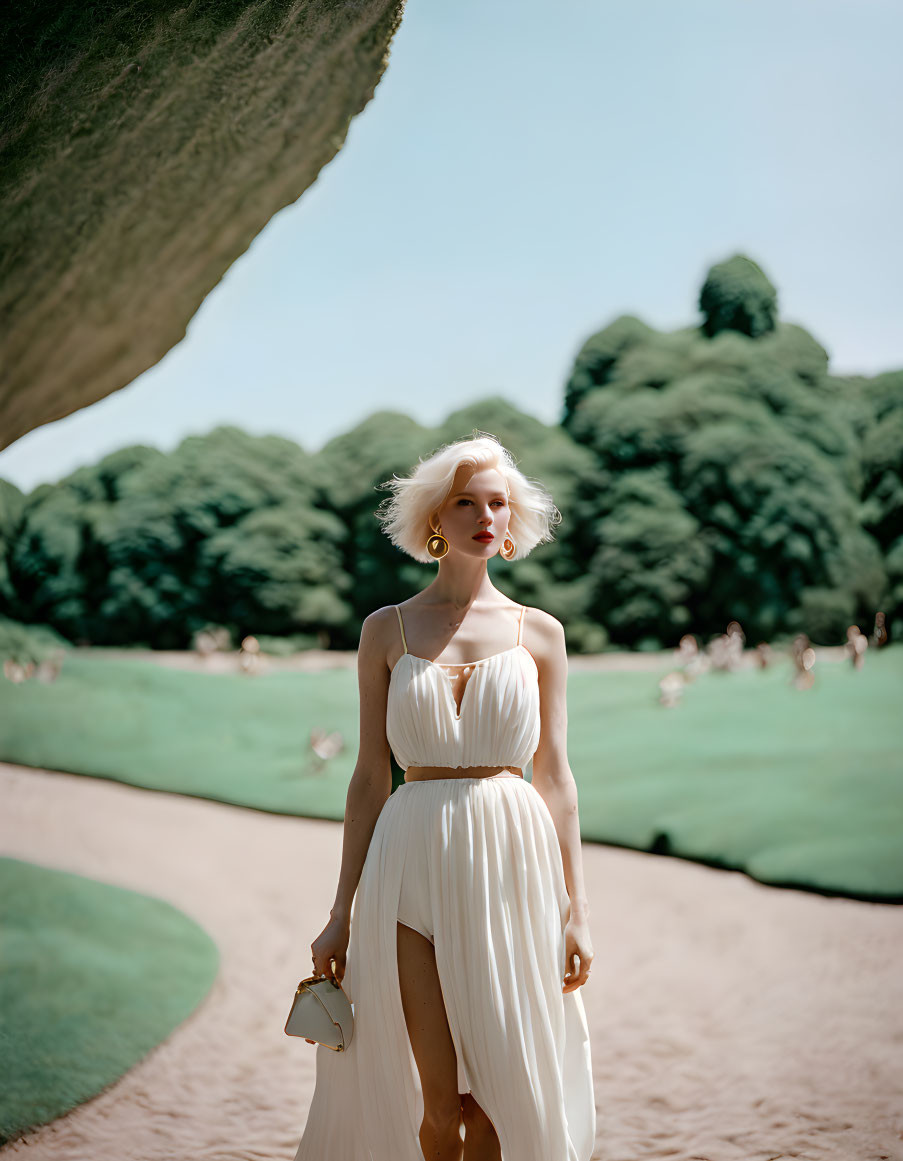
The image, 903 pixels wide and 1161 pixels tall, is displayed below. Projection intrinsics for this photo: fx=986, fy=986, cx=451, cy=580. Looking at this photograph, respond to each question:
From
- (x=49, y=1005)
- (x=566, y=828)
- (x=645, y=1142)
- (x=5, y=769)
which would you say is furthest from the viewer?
(x=5, y=769)

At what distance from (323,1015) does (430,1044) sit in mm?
279

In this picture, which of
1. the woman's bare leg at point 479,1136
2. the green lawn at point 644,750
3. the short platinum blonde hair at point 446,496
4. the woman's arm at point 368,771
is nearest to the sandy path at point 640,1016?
the green lawn at point 644,750

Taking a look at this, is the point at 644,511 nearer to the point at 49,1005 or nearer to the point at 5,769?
the point at 5,769

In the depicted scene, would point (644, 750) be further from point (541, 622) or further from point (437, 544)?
point (437, 544)

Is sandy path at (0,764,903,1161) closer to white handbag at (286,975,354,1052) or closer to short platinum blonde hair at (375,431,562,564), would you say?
white handbag at (286,975,354,1052)

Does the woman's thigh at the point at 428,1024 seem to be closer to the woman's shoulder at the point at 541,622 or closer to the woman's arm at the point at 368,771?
the woman's arm at the point at 368,771

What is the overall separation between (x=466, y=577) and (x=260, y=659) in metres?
17.3

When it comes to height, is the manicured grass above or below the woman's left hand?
below

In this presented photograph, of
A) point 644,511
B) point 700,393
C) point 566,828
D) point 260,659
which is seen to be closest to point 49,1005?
point 566,828

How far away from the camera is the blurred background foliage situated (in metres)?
19.0

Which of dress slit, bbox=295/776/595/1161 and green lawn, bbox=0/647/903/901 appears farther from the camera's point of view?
green lawn, bbox=0/647/903/901

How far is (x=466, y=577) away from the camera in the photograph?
2674mm

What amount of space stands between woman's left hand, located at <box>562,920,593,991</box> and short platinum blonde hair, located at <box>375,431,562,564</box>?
96 centimetres

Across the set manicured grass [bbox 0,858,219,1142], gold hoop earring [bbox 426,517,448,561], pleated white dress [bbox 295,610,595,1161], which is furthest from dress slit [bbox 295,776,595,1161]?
manicured grass [bbox 0,858,219,1142]
